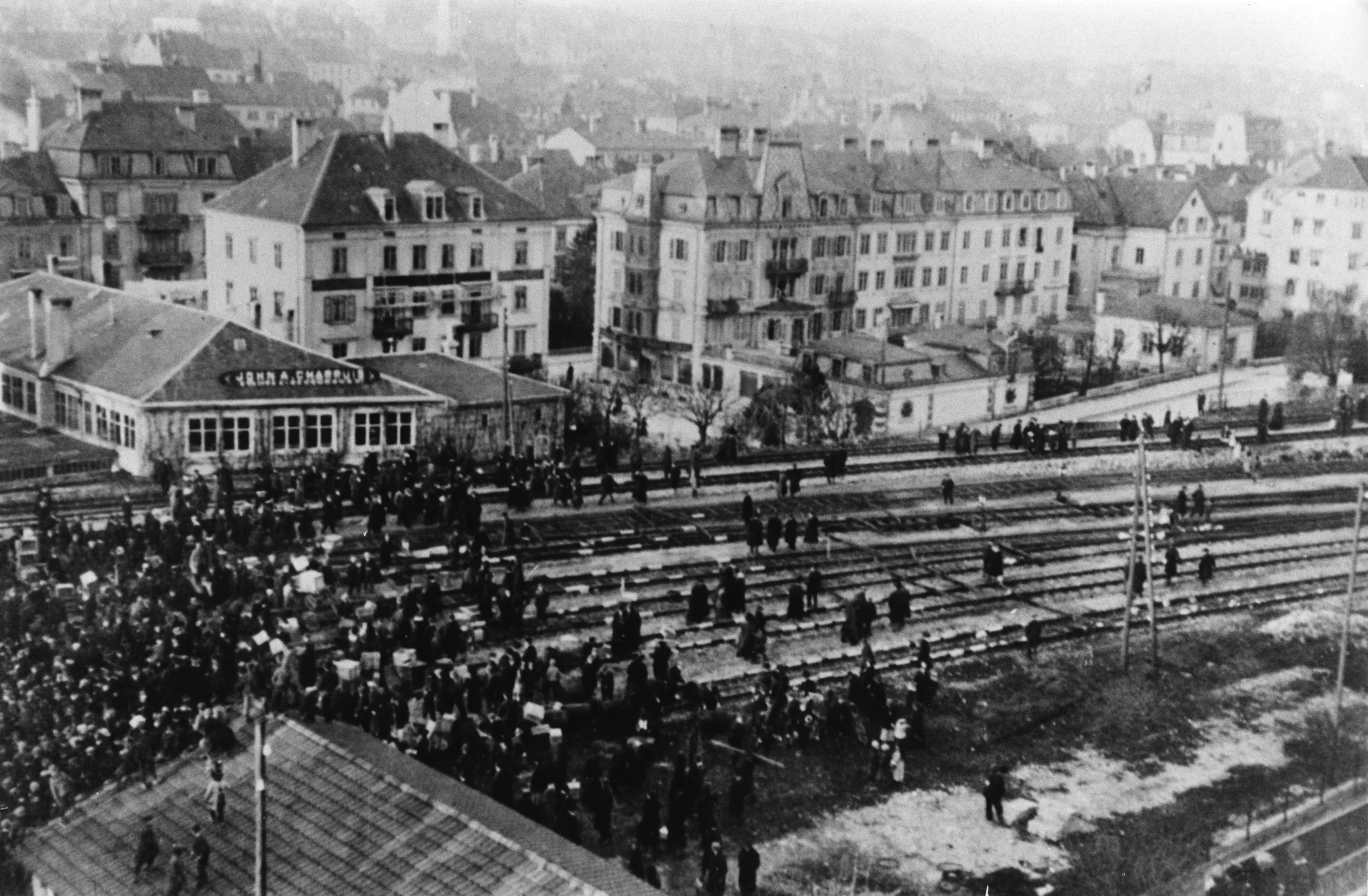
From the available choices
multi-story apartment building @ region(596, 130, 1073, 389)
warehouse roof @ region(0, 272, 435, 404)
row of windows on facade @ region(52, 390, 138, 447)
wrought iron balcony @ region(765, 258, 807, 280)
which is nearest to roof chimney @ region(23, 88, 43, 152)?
multi-story apartment building @ region(596, 130, 1073, 389)

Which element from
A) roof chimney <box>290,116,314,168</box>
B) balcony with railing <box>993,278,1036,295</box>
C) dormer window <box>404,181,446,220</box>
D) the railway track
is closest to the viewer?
the railway track

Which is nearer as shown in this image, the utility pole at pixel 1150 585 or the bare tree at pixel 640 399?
the utility pole at pixel 1150 585

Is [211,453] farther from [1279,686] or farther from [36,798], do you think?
[1279,686]

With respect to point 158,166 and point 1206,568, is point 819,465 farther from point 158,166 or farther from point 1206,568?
point 158,166

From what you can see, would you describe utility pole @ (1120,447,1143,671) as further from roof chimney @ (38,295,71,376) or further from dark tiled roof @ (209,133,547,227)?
dark tiled roof @ (209,133,547,227)

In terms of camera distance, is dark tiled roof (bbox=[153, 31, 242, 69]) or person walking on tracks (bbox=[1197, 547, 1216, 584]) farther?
dark tiled roof (bbox=[153, 31, 242, 69])

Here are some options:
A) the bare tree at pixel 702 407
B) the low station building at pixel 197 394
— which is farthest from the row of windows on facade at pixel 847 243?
the low station building at pixel 197 394

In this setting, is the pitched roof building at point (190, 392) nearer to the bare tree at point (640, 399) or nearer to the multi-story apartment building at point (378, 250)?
the multi-story apartment building at point (378, 250)
